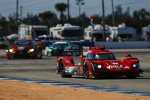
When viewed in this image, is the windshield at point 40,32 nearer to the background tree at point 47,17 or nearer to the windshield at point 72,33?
the windshield at point 72,33

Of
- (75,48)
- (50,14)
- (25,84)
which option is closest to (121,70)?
(25,84)

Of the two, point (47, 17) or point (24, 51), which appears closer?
point (24, 51)

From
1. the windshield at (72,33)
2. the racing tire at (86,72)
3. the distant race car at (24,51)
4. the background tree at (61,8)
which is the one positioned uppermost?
the background tree at (61,8)

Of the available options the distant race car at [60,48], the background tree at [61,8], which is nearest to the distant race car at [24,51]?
the distant race car at [60,48]

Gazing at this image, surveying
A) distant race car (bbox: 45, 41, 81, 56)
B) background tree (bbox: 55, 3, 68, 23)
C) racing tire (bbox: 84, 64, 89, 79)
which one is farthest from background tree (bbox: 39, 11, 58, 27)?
racing tire (bbox: 84, 64, 89, 79)

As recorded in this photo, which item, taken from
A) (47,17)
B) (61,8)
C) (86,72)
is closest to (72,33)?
(86,72)

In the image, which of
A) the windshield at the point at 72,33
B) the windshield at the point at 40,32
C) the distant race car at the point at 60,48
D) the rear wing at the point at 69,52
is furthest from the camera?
the windshield at the point at 40,32

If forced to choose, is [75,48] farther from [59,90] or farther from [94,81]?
[59,90]

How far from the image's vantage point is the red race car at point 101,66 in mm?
21844

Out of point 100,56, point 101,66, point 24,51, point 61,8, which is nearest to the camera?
point 101,66

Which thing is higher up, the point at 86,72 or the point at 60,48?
the point at 60,48

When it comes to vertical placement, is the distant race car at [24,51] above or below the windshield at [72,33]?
below

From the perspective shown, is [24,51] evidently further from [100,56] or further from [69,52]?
[100,56]

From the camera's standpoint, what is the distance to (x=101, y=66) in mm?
21875
